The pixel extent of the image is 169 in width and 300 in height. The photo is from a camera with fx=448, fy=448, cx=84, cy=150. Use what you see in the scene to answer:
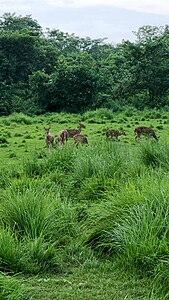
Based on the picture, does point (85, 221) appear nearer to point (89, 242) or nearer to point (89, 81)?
point (89, 242)

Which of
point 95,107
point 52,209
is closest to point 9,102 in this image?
point 95,107

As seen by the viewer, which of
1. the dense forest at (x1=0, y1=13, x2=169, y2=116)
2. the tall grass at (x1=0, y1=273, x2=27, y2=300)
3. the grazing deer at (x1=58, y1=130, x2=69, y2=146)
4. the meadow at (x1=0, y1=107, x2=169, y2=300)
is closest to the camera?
the tall grass at (x1=0, y1=273, x2=27, y2=300)

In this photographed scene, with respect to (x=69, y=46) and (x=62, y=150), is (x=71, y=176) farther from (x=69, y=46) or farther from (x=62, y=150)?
(x=69, y=46)

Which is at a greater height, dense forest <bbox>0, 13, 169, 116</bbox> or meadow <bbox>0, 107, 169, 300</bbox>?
dense forest <bbox>0, 13, 169, 116</bbox>

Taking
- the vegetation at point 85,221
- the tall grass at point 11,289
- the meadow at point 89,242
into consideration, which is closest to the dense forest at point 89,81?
the vegetation at point 85,221

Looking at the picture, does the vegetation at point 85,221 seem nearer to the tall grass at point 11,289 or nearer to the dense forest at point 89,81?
the tall grass at point 11,289

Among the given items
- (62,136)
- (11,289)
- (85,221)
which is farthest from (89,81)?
(11,289)

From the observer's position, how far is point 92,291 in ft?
12.6

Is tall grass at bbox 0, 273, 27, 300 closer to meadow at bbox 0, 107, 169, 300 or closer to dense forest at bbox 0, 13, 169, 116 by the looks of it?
meadow at bbox 0, 107, 169, 300

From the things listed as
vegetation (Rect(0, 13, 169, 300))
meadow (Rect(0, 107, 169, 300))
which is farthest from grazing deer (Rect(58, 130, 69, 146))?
meadow (Rect(0, 107, 169, 300))

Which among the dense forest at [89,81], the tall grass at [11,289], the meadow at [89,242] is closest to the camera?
the tall grass at [11,289]

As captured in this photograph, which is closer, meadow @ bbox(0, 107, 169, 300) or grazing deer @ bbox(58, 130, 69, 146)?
meadow @ bbox(0, 107, 169, 300)

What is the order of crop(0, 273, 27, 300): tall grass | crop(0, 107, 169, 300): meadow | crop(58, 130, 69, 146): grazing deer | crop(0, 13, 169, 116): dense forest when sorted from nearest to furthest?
1. crop(0, 273, 27, 300): tall grass
2. crop(0, 107, 169, 300): meadow
3. crop(58, 130, 69, 146): grazing deer
4. crop(0, 13, 169, 116): dense forest

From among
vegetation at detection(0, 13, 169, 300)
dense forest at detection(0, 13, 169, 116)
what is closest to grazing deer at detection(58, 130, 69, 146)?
vegetation at detection(0, 13, 169, 300)
